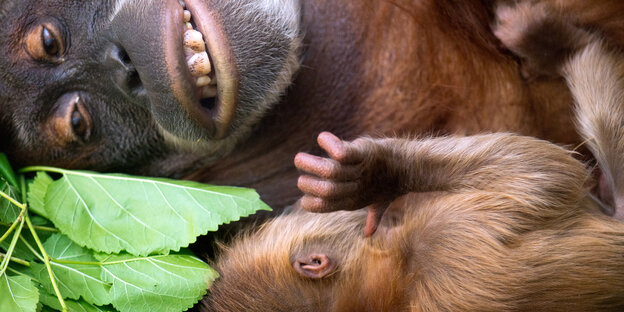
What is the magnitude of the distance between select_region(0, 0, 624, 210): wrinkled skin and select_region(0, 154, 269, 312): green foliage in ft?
0.75

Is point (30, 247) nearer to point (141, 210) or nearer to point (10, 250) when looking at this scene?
point (10, 250)

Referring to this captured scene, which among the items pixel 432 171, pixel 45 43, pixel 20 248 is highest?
pixel 45 43

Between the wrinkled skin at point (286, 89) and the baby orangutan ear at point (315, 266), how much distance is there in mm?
492

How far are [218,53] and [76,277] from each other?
793mm

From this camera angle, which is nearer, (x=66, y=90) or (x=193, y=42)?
(x=193, y=42)

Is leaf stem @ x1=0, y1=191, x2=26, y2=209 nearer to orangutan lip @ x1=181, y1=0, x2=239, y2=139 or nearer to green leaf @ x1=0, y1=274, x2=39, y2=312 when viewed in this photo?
green leaf @ x1=0, y1=274, x2=39, y2=312

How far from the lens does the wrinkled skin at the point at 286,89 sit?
2299 mm

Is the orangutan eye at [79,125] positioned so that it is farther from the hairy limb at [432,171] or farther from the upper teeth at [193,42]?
the hairy limb at [432,171]

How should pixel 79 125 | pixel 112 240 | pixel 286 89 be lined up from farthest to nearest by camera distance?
pixel 286 89, pixel 79 125, pixel 112 240

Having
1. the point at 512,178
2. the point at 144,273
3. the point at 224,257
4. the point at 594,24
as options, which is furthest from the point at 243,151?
the point at 594,24

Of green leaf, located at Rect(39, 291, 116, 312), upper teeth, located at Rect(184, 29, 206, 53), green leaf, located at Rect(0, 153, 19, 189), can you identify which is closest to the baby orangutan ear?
green leaf, located at Rect(39, 291, 116, 312)

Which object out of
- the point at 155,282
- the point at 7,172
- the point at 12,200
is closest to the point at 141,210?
the point at 155,282

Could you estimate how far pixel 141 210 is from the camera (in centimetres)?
219

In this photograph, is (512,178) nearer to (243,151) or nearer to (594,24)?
(594,24)
